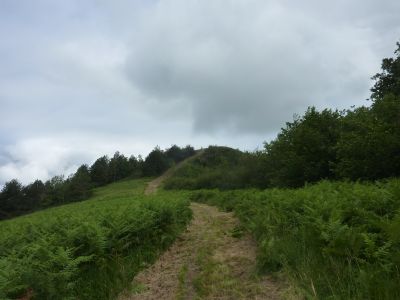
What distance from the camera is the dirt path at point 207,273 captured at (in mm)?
7344

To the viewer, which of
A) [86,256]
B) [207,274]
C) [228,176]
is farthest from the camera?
[228,176]

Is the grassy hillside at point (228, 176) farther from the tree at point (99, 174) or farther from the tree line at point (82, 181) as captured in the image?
the tree at point (99, 174)

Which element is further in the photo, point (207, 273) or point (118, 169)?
point (118, 169)

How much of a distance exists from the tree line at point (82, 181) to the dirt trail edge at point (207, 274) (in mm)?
88098

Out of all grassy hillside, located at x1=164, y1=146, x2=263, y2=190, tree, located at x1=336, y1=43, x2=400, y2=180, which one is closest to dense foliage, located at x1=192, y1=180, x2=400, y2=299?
tree, located at x1=336, y1=43, x2=400, y2=180

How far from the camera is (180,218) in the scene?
639 inches

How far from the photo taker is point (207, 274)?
8477 mm

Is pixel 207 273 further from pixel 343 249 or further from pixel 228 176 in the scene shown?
pixel 228 176

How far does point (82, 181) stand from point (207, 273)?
9818cm

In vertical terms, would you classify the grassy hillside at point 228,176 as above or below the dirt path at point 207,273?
above

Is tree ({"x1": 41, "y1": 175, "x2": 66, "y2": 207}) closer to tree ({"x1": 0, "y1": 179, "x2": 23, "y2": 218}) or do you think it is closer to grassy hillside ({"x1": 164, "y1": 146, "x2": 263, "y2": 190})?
tree ({"x1": 0, "y1": 179, "x2": 23, "y2": 218})

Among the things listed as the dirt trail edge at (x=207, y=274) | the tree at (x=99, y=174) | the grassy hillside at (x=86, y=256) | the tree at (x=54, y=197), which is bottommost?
the dirt trail edge at (x=207, y=274)

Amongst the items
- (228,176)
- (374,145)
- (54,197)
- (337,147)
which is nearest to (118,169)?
(54,197)

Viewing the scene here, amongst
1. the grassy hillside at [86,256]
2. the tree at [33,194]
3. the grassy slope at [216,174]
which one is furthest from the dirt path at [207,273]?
the tree at [33,194]
